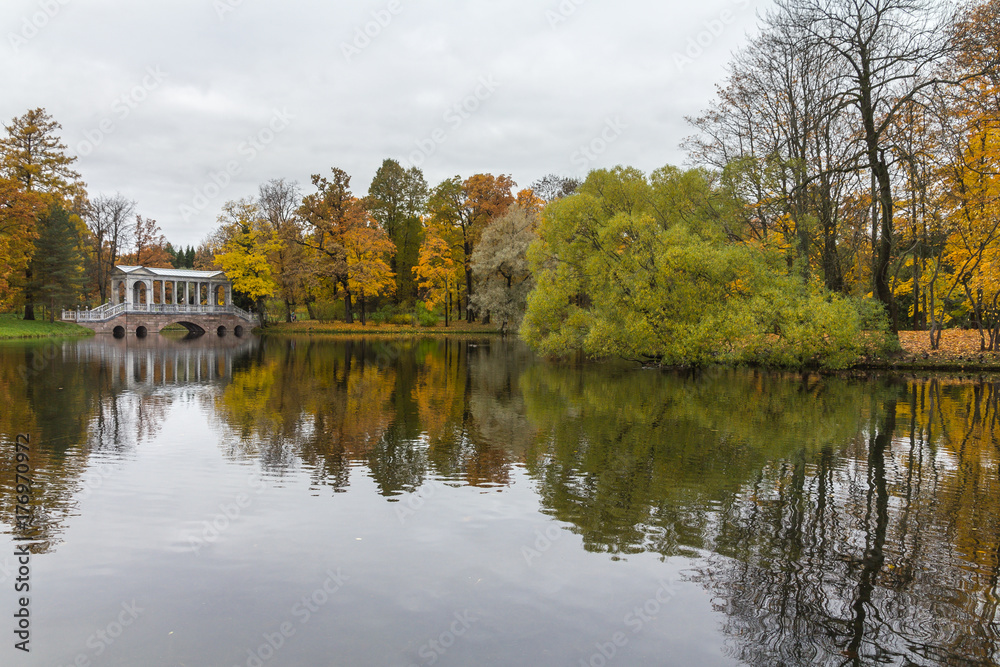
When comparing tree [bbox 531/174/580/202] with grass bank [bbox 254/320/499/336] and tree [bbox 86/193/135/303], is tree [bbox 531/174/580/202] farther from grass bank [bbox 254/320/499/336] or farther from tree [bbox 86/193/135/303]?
tree [bbox 86/193/135/303]

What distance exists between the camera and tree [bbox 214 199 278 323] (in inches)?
2414

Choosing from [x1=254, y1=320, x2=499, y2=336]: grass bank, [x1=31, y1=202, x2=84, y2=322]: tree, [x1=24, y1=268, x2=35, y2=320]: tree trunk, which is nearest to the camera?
[x1=24, y1=268, x2=35, y2=320]: tree trunk

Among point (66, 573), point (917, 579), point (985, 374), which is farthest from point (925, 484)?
point (985, 374)

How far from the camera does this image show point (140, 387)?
20.1 m

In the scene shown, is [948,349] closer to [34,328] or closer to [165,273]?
[34,328]

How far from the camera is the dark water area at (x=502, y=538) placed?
4832 mm

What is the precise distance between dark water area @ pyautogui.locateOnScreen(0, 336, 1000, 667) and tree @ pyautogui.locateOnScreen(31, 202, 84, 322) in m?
46.6

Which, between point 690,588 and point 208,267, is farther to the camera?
point 208,267

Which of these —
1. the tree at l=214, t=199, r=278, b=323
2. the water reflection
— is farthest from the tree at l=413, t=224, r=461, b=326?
the water reflection

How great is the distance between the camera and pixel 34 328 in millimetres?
49781

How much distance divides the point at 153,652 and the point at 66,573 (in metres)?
1.96

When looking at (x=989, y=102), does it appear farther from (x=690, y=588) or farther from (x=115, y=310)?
(x=115, y=310)

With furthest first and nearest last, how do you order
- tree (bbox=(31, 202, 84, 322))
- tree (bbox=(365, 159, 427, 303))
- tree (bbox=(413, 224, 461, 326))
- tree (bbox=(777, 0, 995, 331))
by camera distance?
tree (bbox=(365, 159, 427, 303)), tree (bbox=(413, 224, 461, 326)), tree (bbox=(31, 202, 84, 322)), tree (bbox=(777, 0, 995, 331))

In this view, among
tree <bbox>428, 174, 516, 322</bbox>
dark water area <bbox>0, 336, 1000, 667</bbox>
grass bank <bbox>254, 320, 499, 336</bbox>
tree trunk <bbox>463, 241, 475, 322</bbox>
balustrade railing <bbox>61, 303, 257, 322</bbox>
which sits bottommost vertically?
dark water area <bbox>0, 336, 1000, 667</bbox>
